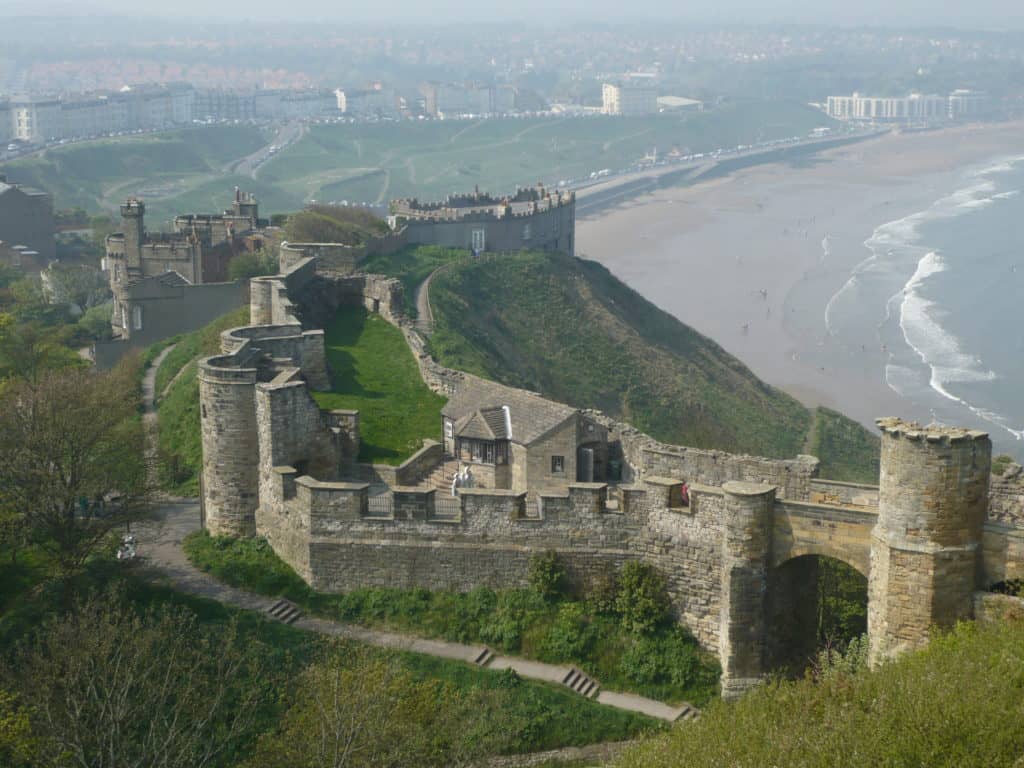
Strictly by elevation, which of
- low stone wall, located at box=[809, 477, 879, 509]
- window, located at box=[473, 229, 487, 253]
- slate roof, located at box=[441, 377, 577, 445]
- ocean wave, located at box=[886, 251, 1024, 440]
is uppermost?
slate roof, located at box=[441, 377, 577, 445]

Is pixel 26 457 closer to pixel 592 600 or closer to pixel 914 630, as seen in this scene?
pixel 592 600

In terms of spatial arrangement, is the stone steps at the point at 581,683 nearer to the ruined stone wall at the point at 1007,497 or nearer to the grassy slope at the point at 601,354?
the ruined stone wall at the point at 1007,497

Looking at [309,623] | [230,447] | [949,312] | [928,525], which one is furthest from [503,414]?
[949,312]

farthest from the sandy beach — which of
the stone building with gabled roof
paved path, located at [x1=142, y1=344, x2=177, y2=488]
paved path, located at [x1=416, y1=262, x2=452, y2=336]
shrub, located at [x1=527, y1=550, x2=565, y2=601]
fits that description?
shrub, located at [x1=527, y1=550, x2=565, y2=601]

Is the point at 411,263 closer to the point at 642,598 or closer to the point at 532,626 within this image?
the point at 532,626

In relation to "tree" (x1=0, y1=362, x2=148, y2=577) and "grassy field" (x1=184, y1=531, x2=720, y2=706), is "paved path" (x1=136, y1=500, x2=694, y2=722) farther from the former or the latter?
"tree" (x1=0, y1=362, x2=148, y2=577)

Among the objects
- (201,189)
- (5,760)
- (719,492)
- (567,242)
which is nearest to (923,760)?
(719,492)

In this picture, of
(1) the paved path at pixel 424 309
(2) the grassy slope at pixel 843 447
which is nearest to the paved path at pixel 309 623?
(1) the paved path at pixel 424 309
